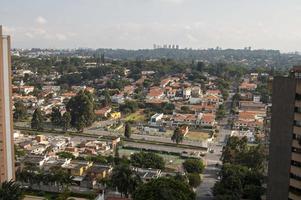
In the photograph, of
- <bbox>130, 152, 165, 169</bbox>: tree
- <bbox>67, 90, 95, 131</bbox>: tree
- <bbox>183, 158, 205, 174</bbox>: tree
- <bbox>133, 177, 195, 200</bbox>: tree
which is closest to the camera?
<bbox>133, 177, 195, 200</bbox>: tree

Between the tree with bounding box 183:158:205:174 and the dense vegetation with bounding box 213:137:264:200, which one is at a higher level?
the dense vegetation with bounding box 213:137:264:200

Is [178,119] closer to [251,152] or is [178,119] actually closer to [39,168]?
[251,152]

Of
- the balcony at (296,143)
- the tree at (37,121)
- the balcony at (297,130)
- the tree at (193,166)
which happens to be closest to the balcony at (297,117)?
the balcony at (297,130)

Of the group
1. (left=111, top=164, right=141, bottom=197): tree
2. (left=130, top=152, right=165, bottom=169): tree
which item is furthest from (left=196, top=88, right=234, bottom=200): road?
(left=111, top=164, right=141, bottom=197): tree

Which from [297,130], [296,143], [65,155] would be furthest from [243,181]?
[65,155]

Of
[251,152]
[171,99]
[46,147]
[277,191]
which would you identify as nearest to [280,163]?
[277,191]

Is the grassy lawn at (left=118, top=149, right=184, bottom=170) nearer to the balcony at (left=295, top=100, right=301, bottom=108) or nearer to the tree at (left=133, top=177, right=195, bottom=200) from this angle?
the tree at (left=133, top=177, right=195, bottom=200)

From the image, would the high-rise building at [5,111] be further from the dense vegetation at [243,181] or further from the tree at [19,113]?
the tree at [19,113]
